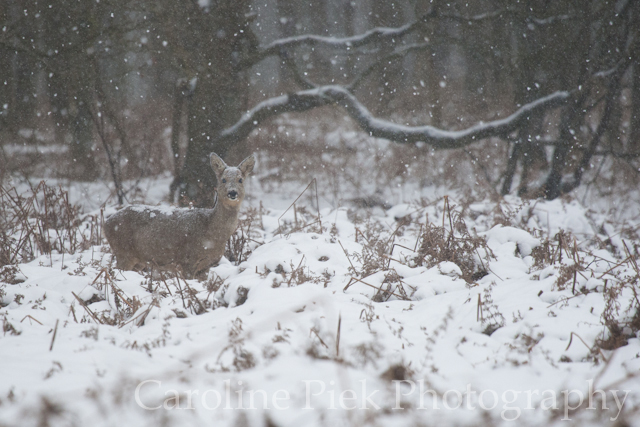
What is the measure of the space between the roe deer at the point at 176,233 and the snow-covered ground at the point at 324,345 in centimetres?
47

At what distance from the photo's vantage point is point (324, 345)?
9.22ft

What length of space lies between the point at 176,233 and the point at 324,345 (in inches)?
120

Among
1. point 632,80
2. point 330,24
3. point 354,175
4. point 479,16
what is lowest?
point 354,175

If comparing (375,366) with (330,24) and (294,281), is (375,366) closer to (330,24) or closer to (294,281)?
(294,281)

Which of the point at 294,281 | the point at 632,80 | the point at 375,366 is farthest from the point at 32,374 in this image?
the point at 632,80

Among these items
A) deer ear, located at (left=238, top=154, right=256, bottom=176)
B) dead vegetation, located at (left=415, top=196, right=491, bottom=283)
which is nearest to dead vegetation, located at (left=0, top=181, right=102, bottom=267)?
deer ear, located at (left=238, top=154, right=256, bottom=176)

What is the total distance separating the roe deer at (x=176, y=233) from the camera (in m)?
5.18

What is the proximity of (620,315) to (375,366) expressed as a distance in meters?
1.99

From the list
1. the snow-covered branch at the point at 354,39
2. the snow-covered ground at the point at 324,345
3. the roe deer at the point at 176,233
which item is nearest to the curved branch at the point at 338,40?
the snow-covered branch at the point at 354,39

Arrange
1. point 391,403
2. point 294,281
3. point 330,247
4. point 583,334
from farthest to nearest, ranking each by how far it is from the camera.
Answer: point 330,247
point 294,281
point 583,334
point 391,403

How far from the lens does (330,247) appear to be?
5305 millimetres

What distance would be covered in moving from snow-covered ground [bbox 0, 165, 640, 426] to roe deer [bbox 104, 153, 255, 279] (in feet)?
1.54

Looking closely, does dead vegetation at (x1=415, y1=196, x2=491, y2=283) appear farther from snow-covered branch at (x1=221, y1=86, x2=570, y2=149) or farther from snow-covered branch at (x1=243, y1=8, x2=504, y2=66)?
snow-covered branch at (x1=243, y1=8, x2=504, y2=66)

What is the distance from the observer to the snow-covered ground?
6.79ft
